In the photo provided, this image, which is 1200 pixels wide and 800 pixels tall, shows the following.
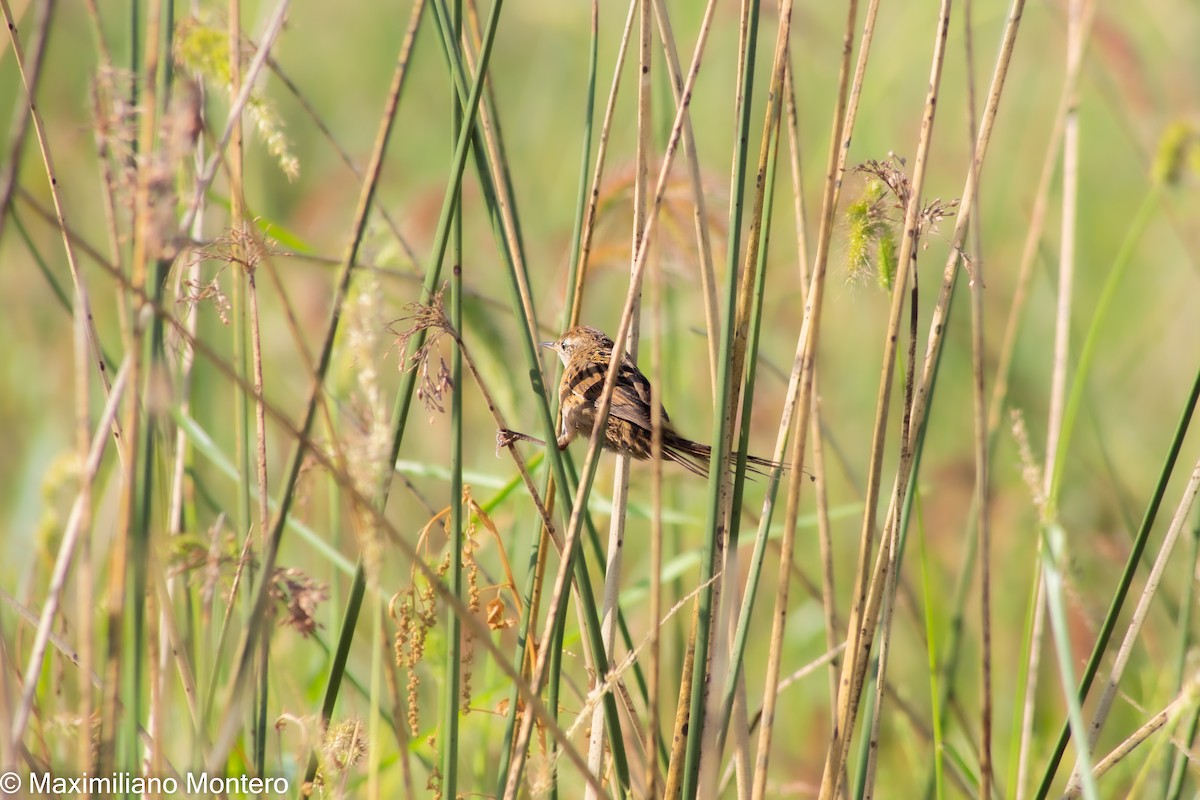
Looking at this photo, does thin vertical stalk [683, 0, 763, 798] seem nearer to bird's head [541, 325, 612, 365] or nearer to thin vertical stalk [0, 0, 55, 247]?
bird's head [541, 325, 612, 365]

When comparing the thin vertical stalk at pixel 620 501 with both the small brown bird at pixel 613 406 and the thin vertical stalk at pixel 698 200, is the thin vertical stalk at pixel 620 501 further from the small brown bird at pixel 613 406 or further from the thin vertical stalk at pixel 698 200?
the small brown bird at pixel 613 406

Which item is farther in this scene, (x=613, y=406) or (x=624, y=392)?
(x=624, y=392)

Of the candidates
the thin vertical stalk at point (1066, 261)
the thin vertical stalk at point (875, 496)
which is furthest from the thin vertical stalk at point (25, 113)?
the thin vertical stalk at point (1066, 261)

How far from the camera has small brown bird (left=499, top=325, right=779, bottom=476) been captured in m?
2.62

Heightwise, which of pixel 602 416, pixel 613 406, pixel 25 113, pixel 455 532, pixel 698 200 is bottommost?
pixel 455 532

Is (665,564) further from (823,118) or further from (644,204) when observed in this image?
Answer: (823,118)

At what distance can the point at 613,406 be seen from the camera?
9.23 ft

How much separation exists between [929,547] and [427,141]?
482 cm

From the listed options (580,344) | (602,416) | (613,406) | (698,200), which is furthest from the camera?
(580,344)

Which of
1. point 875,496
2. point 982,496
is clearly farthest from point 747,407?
point 982,496

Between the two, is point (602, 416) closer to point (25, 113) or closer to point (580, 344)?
point (25, 113)

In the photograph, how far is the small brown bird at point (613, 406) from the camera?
2.62 m

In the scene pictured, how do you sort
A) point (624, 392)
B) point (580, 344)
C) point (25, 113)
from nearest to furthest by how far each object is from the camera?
point (25, 113) < point (624, 392) < point (580, 344)

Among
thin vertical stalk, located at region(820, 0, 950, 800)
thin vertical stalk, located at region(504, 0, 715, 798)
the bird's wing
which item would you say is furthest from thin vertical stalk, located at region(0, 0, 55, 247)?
the bird's wing
